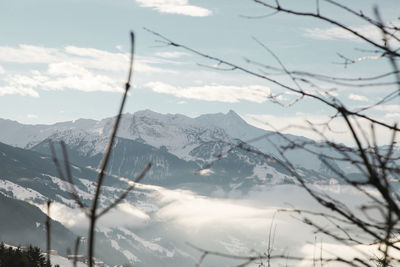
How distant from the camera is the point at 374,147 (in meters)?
3.04

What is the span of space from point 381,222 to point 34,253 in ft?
126

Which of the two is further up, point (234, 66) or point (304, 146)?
point (234, 66)

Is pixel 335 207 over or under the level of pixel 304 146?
under

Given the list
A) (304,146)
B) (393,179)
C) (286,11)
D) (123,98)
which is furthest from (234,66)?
(123,98)

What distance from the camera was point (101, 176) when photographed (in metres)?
1.70

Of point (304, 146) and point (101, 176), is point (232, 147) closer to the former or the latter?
point (304, 146)

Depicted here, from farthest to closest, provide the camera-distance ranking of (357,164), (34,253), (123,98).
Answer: (34,253)
(357,164)
(123,98)

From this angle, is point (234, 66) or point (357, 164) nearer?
point (357, 164)

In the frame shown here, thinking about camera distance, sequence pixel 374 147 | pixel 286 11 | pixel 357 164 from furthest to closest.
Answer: pixel 374 147, pixel 286 11, pixel 357 164

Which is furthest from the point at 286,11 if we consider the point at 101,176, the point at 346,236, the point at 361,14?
the point at 101,176

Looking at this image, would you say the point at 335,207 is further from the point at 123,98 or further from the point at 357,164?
the point at 123,98

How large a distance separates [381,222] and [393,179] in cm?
83

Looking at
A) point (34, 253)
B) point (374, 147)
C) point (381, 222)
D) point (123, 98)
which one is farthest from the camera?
point (34, 253)

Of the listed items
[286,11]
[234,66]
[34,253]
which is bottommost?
[34,253]
